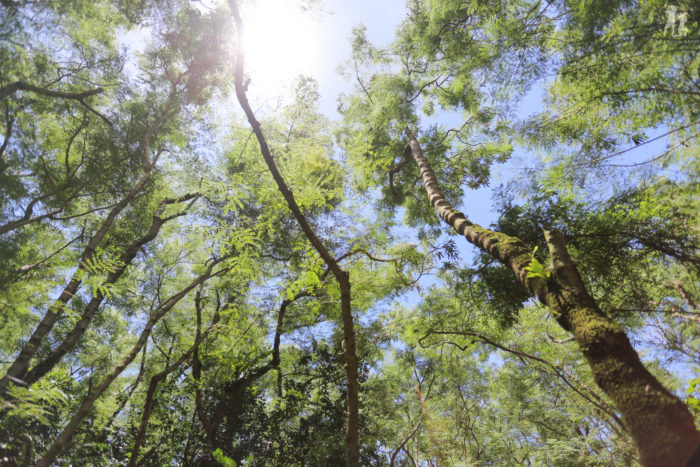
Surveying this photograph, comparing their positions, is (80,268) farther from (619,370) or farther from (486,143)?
(486,143)

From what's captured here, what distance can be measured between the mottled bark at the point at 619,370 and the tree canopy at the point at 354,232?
1 centimetres

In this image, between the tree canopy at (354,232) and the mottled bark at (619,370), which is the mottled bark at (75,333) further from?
the mottled bark at (619,370)

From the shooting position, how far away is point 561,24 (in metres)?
3.78

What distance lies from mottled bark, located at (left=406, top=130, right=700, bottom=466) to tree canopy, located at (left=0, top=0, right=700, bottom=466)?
0.04ft

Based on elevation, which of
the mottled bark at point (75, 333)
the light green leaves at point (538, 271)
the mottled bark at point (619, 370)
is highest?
the mottled bark at point (75, 333)

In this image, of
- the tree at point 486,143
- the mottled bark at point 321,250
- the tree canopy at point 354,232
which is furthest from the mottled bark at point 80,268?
the tree at point 486,143

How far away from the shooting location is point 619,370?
1.43 m

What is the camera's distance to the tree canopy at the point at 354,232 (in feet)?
9.49

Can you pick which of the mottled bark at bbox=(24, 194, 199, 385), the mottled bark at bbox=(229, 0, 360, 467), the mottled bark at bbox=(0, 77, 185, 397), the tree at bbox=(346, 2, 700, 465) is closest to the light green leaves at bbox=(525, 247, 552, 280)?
the tree at bbox=(346, 2, 700, 465)

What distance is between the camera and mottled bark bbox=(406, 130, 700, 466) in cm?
115

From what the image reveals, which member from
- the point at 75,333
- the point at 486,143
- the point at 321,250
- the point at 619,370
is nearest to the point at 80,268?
the point at 75,333

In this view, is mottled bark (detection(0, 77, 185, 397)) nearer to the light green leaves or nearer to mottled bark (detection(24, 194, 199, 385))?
mottled bark (detection(24, 194, 199, 385))

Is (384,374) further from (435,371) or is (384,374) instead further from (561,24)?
(561,24)

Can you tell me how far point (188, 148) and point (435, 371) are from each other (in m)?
9.28
